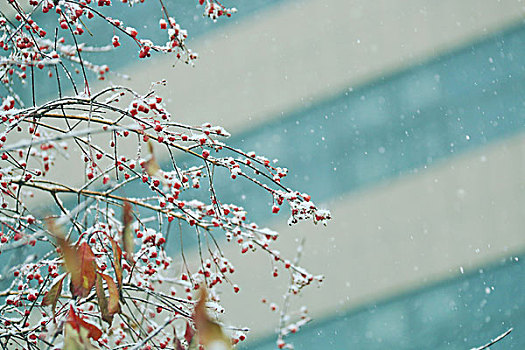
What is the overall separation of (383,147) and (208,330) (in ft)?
7.95

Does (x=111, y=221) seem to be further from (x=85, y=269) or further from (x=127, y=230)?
(x=127, y=230)

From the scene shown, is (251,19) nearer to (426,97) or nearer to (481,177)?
(426,97)

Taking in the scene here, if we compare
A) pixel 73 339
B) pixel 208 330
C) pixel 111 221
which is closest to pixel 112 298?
pixel 73 339

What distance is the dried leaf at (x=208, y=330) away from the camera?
429 millimetres

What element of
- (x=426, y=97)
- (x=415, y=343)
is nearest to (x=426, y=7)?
(x=426, y=97)

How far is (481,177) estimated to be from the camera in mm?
2637

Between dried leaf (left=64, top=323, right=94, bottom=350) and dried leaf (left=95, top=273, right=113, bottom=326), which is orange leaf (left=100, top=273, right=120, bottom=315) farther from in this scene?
dried leaf (left=64, top=323, right=94, bottom=350)

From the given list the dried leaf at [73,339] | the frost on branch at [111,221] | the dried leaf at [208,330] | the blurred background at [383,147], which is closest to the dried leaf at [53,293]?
the frost on branch at [111,221]

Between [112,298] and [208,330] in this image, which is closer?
[208,330]

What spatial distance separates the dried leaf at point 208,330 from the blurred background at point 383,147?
2365 mm

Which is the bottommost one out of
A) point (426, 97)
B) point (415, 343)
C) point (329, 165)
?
point (415, 343)

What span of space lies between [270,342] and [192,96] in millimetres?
1282

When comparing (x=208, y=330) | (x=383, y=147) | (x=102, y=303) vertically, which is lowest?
(x=208, y=330)

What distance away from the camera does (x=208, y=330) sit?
0.43m
